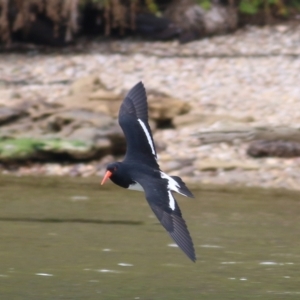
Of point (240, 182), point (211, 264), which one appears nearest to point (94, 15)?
point (240, 182)

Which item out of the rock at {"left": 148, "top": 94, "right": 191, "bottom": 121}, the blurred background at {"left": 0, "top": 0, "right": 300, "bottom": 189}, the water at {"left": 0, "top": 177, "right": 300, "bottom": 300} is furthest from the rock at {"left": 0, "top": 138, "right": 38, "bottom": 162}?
the rock at {"left": 148, "top": 94, "right": 191, "bottom": 121}

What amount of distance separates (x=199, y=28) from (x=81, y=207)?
312 inches

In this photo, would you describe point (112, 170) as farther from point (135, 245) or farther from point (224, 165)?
point (224, 165)

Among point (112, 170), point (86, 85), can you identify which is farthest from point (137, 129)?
point (86, 85)

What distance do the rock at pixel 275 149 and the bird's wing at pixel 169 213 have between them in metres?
4.90

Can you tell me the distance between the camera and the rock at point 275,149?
1140cm

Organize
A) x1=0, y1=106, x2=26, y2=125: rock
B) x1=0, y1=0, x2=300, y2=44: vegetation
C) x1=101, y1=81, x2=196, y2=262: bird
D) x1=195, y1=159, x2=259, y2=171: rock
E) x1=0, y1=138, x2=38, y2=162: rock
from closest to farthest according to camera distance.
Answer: x1=101, y1=81, x2=196, y2=262: bird
x1=195, y1=159, x2=259, y2=171: rock
x1=0, y1=138, x2=38, y2=162: rock
x1=0, y1=106, x2=26, y2=125: rock
x1=0, y1=0, x2=300, y2=44: vegetation

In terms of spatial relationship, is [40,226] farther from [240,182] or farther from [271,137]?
[271,137]

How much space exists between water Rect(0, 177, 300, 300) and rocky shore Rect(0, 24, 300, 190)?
0.72 m

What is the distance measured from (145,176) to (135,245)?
1247 mm

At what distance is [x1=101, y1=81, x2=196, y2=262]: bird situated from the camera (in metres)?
6.08

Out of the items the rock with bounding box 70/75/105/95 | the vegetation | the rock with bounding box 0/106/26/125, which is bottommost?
the rock with bounding box 0/106/26/125

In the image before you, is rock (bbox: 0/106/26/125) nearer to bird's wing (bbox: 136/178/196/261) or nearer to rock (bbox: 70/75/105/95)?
rock (bbox: 70/75/105/95)

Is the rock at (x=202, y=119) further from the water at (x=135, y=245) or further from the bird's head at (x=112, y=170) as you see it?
the bird's head at (x=112, y=170)
